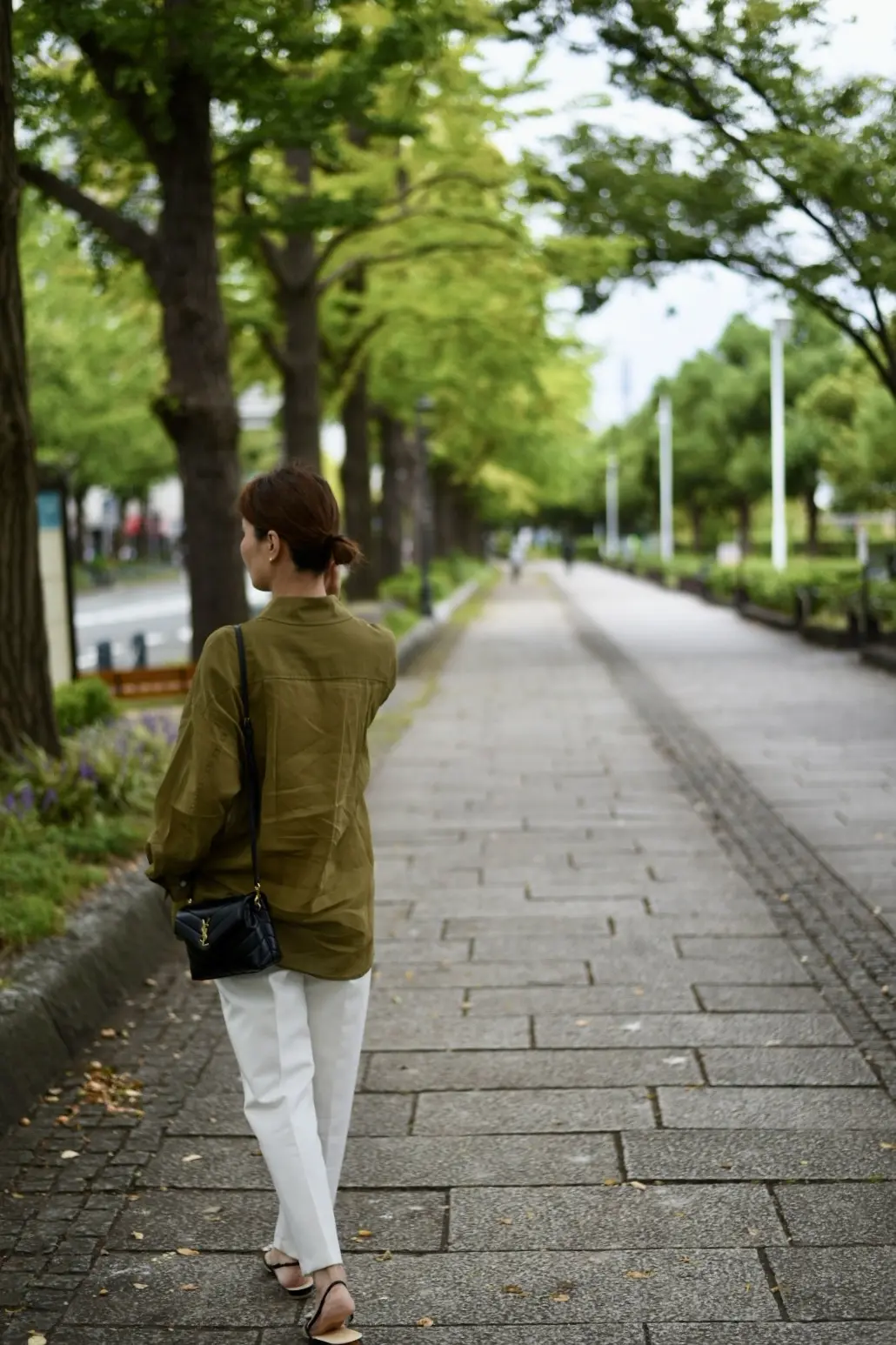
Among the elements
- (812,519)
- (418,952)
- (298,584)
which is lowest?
(418,952)

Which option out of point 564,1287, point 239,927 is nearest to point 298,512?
point 239,927

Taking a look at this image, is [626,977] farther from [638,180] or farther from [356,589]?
[356,589]

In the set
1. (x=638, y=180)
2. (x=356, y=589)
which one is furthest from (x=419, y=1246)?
(x=356, y=589)

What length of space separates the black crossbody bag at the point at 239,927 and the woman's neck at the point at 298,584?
0.40 feet

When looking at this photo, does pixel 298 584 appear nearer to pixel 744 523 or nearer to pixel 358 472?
pixel 358 472

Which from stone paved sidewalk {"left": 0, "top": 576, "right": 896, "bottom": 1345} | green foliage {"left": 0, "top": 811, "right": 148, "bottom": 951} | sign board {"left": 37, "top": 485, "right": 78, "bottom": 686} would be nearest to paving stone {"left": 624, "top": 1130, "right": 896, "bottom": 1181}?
stone paved sidewalk {"left": 0, "top": 576, "right": 896, "bottom": 1345}

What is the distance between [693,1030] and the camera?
217 inches

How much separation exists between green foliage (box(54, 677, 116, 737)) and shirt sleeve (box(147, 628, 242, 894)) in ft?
24.8

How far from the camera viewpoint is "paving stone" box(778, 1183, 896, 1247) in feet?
12.4

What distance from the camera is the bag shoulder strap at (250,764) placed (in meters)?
3.26

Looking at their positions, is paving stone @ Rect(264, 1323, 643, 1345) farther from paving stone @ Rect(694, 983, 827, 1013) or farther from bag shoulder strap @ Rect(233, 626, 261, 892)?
paving stone @ Rect(694, 983, 827, 1013)

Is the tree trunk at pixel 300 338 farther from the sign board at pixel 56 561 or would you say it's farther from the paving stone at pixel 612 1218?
the paving stone at pixel 612 1218

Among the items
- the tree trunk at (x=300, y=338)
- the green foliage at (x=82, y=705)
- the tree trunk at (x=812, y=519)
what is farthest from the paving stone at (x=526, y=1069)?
the tree trunk at (x=812, y=519)

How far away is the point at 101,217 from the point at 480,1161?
8.85 metres
